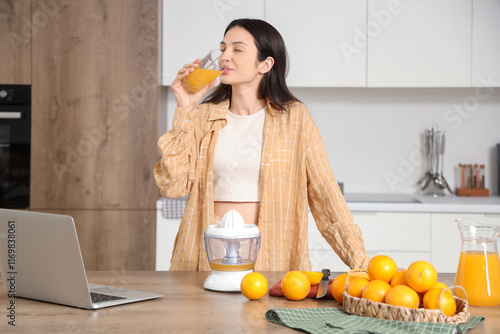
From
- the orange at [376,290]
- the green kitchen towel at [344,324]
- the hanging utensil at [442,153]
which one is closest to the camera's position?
the green kitchen towel at [344,324]

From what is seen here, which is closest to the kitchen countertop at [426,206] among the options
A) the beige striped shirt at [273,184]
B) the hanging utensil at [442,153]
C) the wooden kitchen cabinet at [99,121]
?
the hanging utensil at [442,153]

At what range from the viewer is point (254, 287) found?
4.05 feet

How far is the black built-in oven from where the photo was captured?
319 cm

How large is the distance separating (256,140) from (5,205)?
6.00ft

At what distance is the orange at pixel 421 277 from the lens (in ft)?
3.54

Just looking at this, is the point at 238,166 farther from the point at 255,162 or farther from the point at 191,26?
the point at 191,26

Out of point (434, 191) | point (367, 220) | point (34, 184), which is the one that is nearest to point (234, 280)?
point (367, 220)

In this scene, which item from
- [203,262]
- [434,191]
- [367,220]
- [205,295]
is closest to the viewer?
[205,295]

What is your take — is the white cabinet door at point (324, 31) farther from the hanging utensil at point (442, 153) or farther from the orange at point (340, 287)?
the orange at point (340, 287)

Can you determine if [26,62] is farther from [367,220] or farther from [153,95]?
[367,220]

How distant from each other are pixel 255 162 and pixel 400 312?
3.24 ft

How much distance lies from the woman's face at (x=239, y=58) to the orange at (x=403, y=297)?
1.01m

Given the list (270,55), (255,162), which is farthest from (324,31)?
(255,162)

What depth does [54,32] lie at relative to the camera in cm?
317
